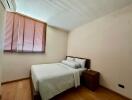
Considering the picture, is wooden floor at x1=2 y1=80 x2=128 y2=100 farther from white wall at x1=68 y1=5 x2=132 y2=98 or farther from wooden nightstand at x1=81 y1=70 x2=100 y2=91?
white wall at x1=68 y1=5 x2=132 y2=98

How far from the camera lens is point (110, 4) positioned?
2.07 m

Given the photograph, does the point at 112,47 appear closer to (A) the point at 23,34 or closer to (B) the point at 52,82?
(B) the point at 52,82

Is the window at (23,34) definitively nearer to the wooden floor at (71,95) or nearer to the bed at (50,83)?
the wooden floor at (71,95)

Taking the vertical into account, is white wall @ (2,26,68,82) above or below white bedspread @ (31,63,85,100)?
above

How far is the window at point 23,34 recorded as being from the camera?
8.66 feet

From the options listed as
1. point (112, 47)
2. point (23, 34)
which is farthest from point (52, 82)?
point (23, 34)

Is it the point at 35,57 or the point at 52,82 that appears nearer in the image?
the point at 52,82

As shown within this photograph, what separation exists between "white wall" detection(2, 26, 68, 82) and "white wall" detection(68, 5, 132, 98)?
1.36 m

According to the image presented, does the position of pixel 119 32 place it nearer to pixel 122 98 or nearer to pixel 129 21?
pixel 129 21

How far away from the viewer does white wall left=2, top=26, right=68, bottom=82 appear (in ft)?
8.89

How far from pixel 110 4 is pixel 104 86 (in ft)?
8.22

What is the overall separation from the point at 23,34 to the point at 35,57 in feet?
3.38

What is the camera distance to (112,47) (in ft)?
7.91

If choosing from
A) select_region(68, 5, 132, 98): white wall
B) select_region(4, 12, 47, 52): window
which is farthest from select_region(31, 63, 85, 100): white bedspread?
select_region(4, 12, 47, 52): window
